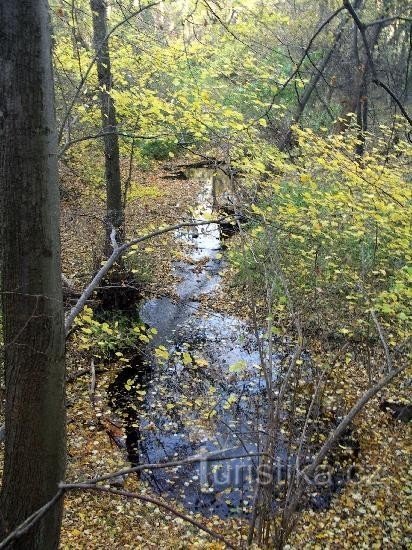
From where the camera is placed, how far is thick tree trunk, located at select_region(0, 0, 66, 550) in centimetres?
182

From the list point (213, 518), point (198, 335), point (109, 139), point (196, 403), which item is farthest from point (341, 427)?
point (109, 139)

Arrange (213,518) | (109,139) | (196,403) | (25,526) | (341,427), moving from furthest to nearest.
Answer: (109,139) → (196,403) → (213,518) → (341,427) → (25,526)

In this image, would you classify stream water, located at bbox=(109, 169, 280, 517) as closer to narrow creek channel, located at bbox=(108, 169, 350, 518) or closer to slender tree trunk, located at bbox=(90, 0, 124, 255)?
narrow creek channel, located at bbox=(108, 169, 350, 518)

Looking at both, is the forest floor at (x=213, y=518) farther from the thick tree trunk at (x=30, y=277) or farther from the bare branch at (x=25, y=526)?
the bare branch at (x=25, y=526)

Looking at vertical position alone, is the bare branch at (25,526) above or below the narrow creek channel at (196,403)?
above

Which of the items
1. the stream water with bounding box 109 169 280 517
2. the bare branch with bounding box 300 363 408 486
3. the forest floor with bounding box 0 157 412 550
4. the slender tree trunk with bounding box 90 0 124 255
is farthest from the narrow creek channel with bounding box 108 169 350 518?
the slender tree trunk with bounding box 90 0 124 255

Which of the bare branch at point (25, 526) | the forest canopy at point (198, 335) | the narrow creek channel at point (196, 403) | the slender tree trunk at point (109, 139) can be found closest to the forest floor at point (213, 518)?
the forest canopy at point (198, 335)

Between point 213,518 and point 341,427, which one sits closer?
point 341,427

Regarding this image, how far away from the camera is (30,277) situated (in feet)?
6.56

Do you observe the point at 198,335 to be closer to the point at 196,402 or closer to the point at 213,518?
the point at 196,402

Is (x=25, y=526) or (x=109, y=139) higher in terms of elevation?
(x=109, y=139)

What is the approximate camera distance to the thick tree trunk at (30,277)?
1.82 meters

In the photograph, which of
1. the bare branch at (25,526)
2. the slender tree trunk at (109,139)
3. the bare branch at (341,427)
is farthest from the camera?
the slender tree trunk at (109,139)

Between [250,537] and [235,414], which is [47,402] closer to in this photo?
[250,537]
